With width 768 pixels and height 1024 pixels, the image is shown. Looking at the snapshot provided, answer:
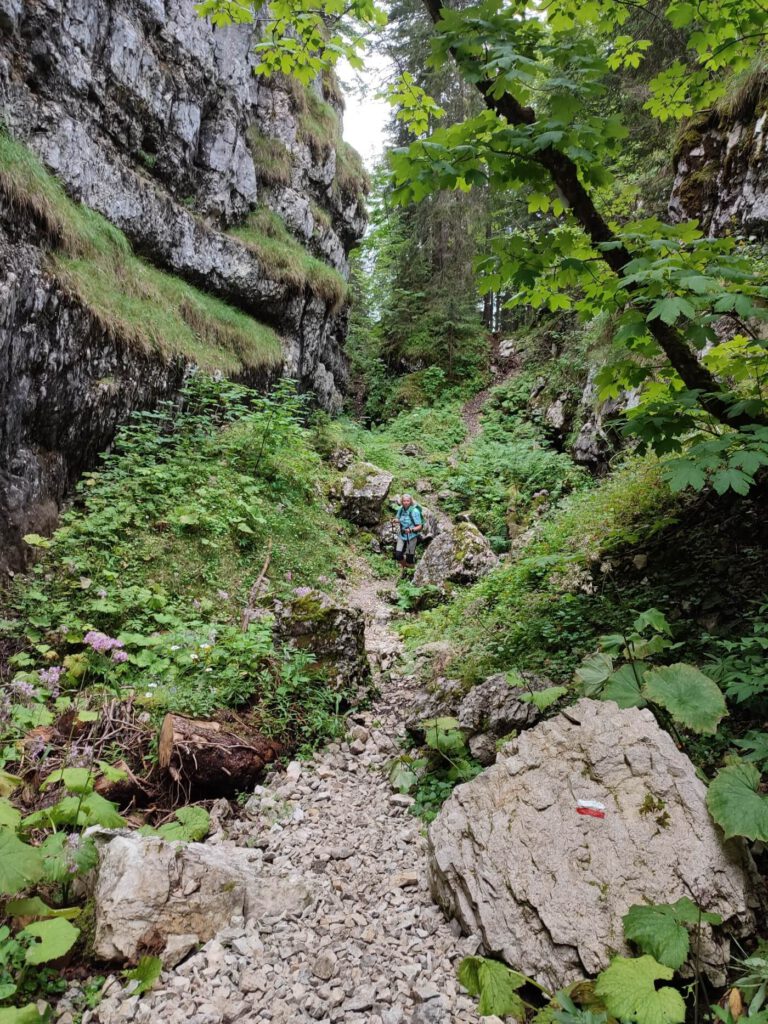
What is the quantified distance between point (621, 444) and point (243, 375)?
305 inches

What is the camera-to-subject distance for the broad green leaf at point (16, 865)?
1.89m

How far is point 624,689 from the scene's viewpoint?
2.62m

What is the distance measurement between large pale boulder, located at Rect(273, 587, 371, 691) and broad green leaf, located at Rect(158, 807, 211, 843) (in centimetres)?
172

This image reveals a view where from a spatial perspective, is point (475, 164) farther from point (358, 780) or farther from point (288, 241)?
point (288, 241)

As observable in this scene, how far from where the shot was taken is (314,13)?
3521 mm

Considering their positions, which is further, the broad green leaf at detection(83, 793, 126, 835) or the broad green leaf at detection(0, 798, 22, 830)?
the broad green leaf at detection(83, 793, 126, 835)

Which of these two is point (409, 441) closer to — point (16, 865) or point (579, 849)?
point (579, 849)

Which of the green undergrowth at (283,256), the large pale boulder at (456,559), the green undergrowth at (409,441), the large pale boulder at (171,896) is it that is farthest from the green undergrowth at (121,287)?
the large pale boulder at (171,896)

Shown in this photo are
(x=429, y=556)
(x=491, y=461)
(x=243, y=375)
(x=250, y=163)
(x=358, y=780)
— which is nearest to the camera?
(x=358, y=780)

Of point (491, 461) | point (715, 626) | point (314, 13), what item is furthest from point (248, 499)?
point (491, 461)

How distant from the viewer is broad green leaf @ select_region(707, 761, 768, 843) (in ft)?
6.22

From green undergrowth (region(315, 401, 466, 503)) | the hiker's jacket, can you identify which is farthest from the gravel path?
green undergrowth (region(315, 401, 466, 503))

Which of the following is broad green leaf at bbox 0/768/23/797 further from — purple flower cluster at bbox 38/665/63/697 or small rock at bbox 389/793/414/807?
small rock at bbox 389/793/414/807

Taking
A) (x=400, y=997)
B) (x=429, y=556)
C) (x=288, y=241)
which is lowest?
(x=400, y=997)
